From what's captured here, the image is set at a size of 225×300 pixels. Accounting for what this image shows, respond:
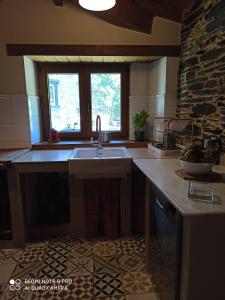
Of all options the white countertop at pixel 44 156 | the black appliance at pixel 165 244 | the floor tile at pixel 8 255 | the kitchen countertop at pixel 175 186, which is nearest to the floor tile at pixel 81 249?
the floor tile at pixel 8 255

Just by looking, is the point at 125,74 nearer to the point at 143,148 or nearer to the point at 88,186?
the point at 143,148

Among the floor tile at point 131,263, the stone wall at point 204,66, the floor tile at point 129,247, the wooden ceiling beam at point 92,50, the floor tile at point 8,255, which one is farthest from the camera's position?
the wooden ceiling beam at point 92,50

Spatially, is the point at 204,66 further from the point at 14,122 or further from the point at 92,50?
the point at 14,122

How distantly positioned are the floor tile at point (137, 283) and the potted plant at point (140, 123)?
1497 mm

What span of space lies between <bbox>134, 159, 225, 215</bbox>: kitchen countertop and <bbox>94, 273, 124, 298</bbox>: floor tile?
93 cm

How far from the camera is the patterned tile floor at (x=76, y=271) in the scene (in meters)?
1.59

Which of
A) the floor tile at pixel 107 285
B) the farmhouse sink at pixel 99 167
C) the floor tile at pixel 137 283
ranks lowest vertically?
the floor tile at pixel 107 285

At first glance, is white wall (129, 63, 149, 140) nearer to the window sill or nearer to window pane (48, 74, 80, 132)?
the window sill

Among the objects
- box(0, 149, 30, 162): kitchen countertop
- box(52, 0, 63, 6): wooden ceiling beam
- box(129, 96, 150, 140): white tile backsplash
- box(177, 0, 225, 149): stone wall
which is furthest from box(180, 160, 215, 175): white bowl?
box(52, 0, 63, 6): wooden ceiling beam

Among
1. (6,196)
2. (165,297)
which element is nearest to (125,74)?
(6,196)

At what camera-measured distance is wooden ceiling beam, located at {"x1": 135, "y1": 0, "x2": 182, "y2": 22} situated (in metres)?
2.13

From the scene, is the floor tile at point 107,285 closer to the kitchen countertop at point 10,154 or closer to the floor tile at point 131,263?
the floor tile at point 131,263

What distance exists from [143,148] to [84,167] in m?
0.88

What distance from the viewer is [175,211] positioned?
106cm
